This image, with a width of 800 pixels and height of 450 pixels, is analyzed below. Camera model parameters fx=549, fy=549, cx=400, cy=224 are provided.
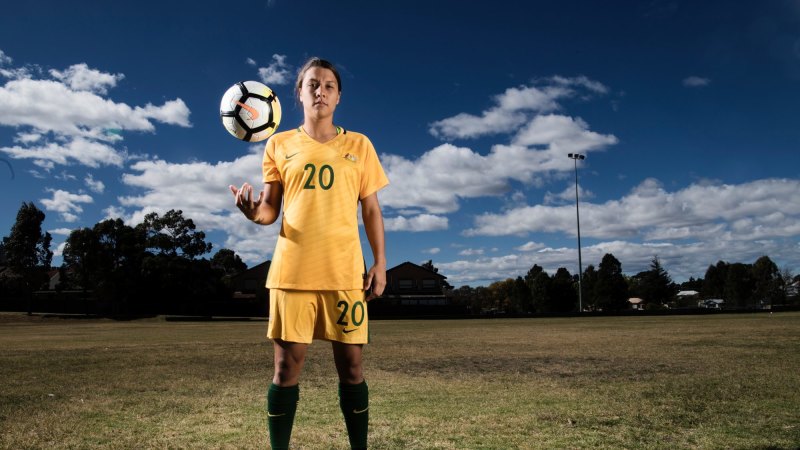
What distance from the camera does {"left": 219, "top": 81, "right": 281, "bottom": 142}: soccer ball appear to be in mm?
3693

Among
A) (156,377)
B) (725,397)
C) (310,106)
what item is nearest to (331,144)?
(310,106)

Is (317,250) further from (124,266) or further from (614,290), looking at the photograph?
(614,290)

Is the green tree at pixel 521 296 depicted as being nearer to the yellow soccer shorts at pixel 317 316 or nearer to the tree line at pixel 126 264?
the tree line at pixel 126 264

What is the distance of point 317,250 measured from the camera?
2.88m

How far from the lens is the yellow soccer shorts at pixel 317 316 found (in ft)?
9.29

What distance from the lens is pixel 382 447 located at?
384 cm

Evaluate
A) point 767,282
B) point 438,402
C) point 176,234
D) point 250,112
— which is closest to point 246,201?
point 250,112

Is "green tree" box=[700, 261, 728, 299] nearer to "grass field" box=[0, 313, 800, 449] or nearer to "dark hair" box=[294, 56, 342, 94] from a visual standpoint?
"grass field" box=[0, 313, 800, 449]

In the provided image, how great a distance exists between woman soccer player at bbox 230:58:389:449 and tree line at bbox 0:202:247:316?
2004 inches

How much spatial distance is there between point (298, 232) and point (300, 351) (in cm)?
63

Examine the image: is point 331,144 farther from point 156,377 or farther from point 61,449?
point 156,377

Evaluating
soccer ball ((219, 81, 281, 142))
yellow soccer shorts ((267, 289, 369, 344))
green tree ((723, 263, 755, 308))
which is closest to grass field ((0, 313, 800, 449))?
yellow soccer shorts ((267, 289, 369, 344))

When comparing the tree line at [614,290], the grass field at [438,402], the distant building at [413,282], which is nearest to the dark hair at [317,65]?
the grass field at [438,402]

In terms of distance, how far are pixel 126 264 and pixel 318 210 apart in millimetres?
55513
